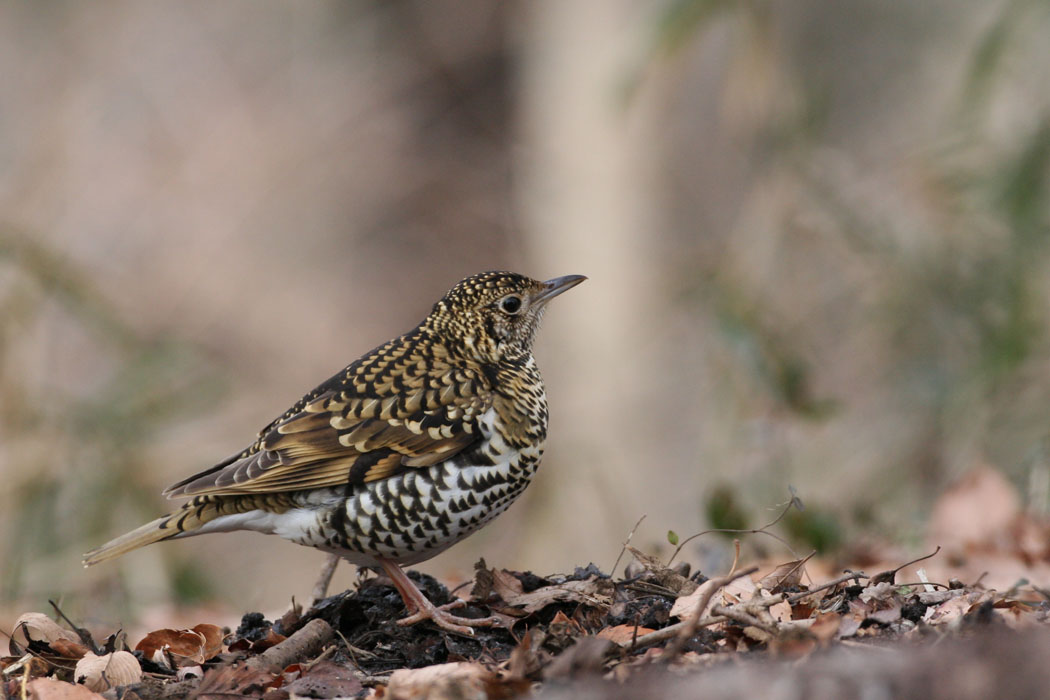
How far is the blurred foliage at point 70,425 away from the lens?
25.1 feet

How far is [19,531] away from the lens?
7.69m

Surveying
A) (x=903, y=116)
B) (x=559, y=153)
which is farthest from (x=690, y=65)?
(x=903, y=116)

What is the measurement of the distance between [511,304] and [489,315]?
10 centimetres

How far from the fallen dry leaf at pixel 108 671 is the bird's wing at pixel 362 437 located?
89cm

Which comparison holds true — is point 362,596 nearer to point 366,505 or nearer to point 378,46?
point 366,505

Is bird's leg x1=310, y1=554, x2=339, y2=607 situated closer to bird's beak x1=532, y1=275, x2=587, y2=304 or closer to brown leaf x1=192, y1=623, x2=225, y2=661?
brown leaf x1=192, y1=623, x2=225, y2=661

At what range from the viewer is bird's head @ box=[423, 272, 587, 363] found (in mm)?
4902

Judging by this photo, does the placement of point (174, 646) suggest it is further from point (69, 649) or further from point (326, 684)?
point (326, 684)

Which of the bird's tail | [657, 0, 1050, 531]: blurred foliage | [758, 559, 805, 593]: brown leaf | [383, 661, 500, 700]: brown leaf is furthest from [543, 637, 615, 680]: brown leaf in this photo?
[657, 0, 1050, 531]: blurred foliage

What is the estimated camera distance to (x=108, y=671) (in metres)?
3.50

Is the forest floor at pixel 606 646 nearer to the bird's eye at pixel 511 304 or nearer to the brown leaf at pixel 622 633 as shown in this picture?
the brown leaf at pixel 622 633

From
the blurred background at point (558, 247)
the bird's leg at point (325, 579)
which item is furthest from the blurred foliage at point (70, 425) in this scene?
the bird's leg at point (325, 579)

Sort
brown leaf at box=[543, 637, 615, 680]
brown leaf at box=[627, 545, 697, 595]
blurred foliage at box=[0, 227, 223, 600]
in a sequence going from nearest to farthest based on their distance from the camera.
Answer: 1. brown leaf at box=[543, 637, 615, 680]
2. brown leaf at box=[627, 545, 697, 595]
3. blurred foliage at box=[0, 227, 223, 600]

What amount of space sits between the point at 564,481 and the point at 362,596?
5239 millimetres
